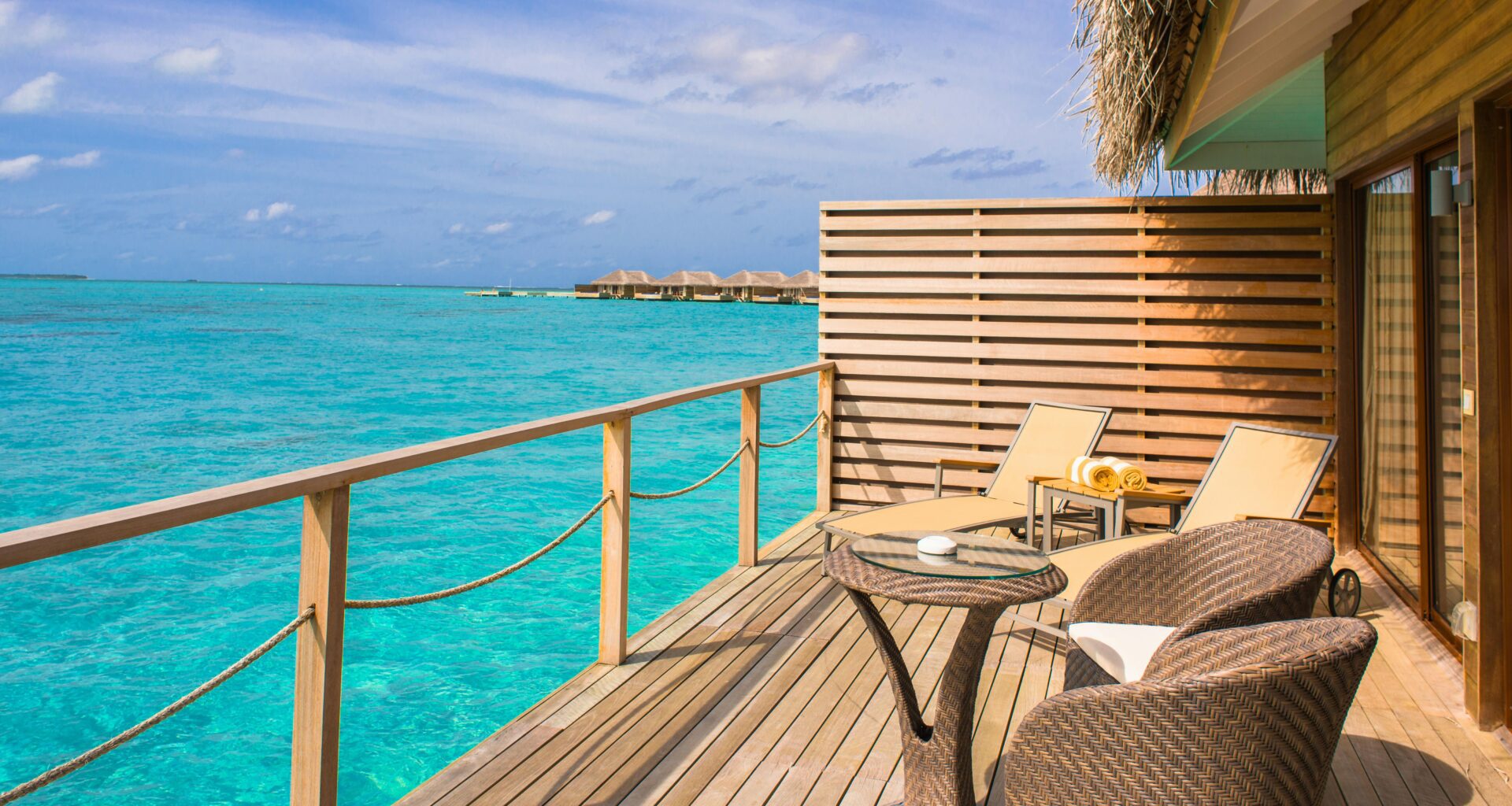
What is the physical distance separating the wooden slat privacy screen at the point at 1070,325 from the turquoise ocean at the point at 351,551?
286 centimetres

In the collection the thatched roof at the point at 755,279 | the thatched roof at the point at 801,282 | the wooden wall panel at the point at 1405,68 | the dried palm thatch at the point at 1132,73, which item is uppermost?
the thatched roof at the point at 755,279

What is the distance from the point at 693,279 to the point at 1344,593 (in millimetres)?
73098

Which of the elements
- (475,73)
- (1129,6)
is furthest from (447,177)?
(1129,6)

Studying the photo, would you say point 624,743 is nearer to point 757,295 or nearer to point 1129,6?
point 1129,6

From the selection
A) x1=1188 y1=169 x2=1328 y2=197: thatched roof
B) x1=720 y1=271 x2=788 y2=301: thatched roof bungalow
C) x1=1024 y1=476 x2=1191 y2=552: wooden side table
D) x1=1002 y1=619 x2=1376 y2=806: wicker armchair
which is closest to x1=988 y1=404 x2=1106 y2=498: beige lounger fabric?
x1=1024 y1=476 x2=1191 y2=552: wooden side table

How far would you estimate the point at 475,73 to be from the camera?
38594 mm

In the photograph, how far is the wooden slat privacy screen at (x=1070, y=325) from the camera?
541cm

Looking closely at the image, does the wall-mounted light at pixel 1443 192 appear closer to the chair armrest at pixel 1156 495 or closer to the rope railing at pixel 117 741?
the chair armrest at pixel 1156 495

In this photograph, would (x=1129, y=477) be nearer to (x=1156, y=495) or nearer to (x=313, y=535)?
(x=1156, y=495)

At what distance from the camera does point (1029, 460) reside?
5055mm

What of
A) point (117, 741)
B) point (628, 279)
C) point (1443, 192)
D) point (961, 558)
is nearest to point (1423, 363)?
point (1443, 192)

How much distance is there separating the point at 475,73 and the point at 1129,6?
39109 mm

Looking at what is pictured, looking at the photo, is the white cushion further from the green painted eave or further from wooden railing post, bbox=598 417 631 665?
the green painted eave

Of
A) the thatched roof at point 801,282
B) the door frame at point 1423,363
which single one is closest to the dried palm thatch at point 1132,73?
the door frame at point 1423,363
